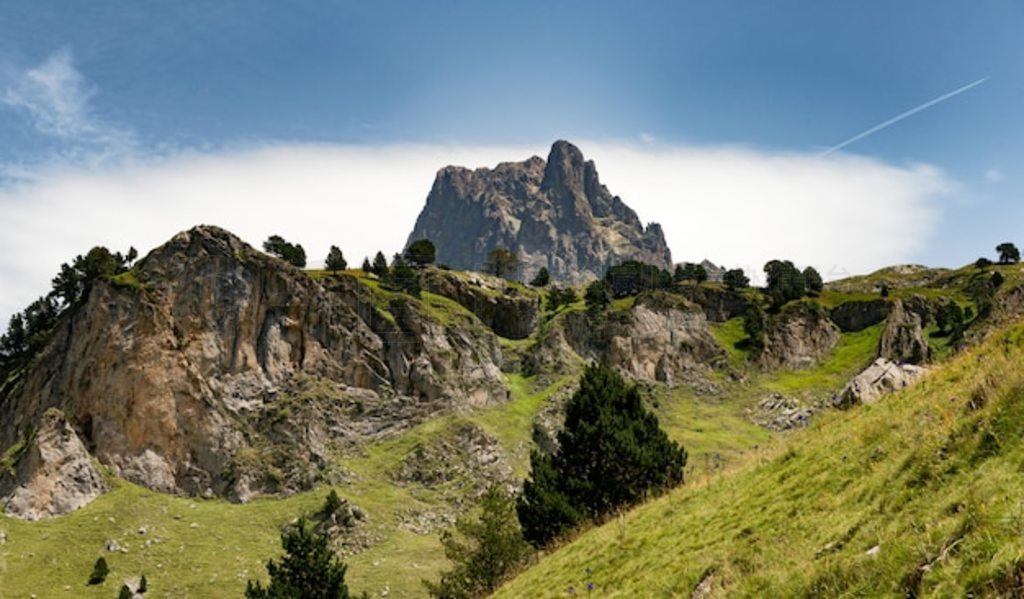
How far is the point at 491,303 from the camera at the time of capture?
155 meters

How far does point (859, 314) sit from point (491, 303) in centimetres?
8409

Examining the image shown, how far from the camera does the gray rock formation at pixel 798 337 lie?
494ft

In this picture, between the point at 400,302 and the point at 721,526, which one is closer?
the point at 721,526

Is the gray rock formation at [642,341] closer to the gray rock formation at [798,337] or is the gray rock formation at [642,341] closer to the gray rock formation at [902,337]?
the gray rock formation at [798,337]

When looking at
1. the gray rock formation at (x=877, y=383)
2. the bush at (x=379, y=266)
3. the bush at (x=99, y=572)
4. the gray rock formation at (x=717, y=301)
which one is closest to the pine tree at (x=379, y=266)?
the bush at (x=379, y=266)

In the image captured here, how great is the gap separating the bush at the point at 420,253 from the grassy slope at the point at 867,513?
152390mm

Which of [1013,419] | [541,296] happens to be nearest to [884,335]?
[541,296]

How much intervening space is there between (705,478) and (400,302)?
104 metres

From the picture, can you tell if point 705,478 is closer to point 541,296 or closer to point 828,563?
point 828,563

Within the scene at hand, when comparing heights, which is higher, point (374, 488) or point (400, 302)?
point (400, 302)

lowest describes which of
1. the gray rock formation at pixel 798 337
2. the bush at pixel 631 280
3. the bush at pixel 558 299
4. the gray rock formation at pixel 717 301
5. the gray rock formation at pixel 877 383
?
the gray rock formation at pixel 877 383

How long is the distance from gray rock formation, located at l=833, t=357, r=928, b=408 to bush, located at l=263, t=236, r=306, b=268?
136m

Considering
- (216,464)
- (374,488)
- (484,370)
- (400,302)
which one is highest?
(400,302)

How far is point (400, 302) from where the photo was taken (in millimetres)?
124625
